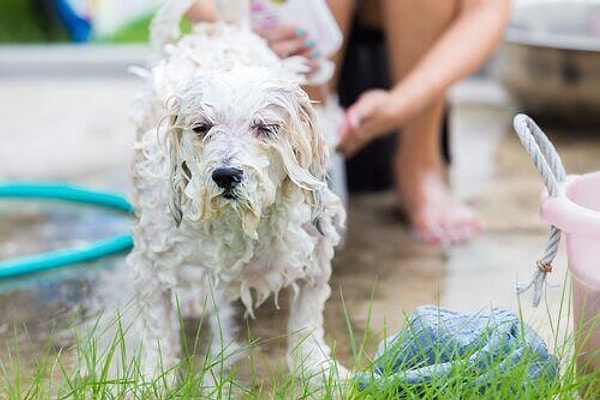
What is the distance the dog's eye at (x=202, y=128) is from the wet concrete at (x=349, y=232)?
1.22 ft

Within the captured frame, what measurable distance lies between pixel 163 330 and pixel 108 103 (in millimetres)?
2239

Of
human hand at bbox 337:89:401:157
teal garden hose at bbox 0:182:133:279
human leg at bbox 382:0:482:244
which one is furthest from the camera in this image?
human leg at bbox 382:0:482:244

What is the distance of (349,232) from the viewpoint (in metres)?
2.91

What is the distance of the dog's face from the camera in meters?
1.73

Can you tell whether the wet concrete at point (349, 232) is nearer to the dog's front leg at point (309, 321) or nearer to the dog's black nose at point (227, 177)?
the dog's front leg at point (309, 321)

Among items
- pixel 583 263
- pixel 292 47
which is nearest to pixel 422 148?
pixel 292 47

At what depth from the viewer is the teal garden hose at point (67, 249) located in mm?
2566

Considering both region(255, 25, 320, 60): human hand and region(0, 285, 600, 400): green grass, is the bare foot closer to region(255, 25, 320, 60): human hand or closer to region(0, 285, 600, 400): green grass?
region(255, 25, 320, 60): human hand

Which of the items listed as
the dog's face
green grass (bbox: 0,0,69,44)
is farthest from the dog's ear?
green grass (bbox: 0,0,69,44)

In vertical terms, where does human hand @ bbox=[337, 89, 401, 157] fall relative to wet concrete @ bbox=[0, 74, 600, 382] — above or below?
above

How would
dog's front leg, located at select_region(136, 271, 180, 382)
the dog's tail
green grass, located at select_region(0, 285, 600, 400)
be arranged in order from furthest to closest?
1. the dog's tail
2. dog's front leg, located at select_region(136, 271, 180, 382)
3. green grass, located at select_region(0, 285, 600, 400)

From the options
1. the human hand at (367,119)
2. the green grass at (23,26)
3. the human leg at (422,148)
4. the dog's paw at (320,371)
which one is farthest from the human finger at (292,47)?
the green grass at (23,26)

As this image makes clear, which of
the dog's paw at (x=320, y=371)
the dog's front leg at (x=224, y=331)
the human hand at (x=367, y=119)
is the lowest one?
the dog's front leg at (x=224, y=331)

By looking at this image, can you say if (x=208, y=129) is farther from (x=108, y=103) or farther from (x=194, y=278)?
(x=108, y=103)
